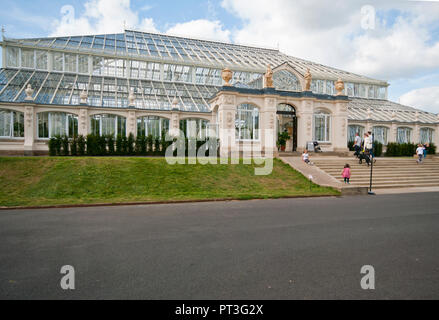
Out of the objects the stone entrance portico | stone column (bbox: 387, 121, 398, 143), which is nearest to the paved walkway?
the stone entrance portico

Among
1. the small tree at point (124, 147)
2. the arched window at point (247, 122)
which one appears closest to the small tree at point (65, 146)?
the small tree at point (124, 147)

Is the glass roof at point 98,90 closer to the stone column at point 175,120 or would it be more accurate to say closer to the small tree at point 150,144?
the stone column at point 175,120

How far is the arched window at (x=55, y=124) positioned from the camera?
23961 mm

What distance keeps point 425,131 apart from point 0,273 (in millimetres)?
43775

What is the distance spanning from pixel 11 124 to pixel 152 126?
40.0 feet

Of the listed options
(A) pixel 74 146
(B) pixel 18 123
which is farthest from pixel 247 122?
(B) pixel 18 123

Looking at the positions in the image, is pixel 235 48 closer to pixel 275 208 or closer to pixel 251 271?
pixel 275 208

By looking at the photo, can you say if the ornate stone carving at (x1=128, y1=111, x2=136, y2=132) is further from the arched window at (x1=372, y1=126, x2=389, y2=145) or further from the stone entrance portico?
the arched window at (x1=372, y1=126, x2=389, y2=145)

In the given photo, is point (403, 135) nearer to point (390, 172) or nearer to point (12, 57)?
point (390, 172)

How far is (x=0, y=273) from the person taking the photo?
4.05m

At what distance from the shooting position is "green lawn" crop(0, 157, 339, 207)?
1140 cm

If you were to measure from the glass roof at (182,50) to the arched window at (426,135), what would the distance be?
1063 cm

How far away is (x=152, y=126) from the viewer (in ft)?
89.0
